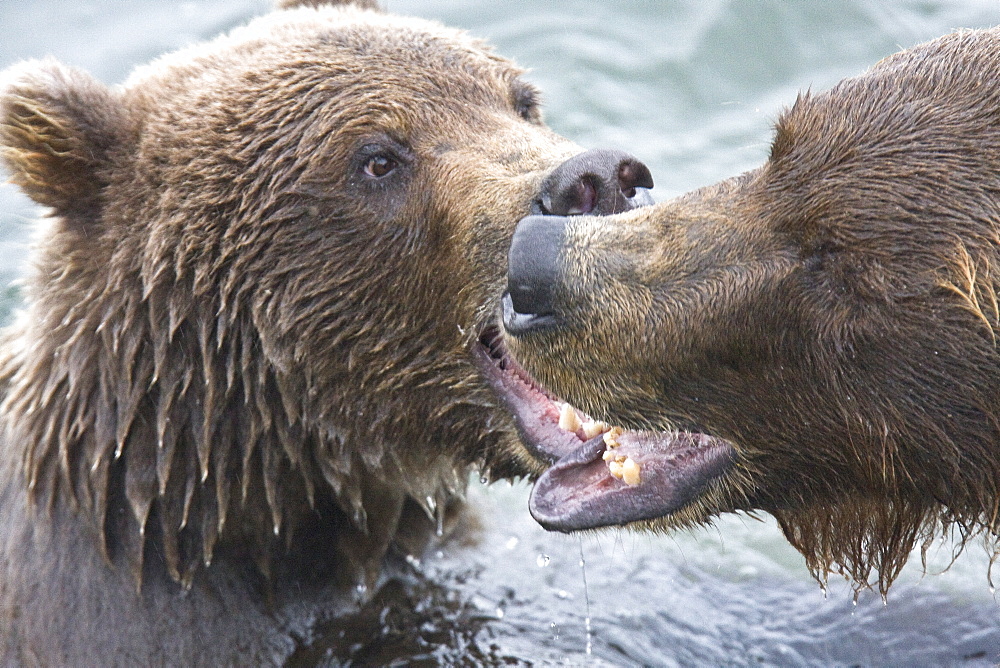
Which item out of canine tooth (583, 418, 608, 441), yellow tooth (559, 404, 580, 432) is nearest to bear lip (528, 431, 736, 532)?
canine tooth (583, 418, 608, 441)

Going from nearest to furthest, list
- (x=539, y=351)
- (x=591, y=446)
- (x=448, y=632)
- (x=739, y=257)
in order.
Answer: (x=739, y=257) < (x=539, y=351) < (x=591, y=446) < (x=448, y=632)

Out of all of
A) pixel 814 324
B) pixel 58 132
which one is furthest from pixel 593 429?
pixel 58 132

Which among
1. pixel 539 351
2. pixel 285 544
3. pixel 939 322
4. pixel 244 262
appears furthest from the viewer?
pixel 285 544

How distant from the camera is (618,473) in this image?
4.59 metres

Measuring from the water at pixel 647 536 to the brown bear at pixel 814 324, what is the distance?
526 mm

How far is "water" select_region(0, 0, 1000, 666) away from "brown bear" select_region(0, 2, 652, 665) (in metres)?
0.74

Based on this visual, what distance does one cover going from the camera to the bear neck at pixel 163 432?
5.27 meters

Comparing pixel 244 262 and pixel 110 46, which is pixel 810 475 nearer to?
pixel 244 262

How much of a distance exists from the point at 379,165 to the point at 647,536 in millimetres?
2925

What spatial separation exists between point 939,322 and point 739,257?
640mm

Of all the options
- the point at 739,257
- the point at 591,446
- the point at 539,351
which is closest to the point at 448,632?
the point at 591,446

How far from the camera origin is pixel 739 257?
414 centimetres

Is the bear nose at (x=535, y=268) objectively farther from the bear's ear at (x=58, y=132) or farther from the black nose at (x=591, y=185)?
the bear's ear at (x=58, y=132)

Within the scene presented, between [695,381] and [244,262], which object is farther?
[244,262]
